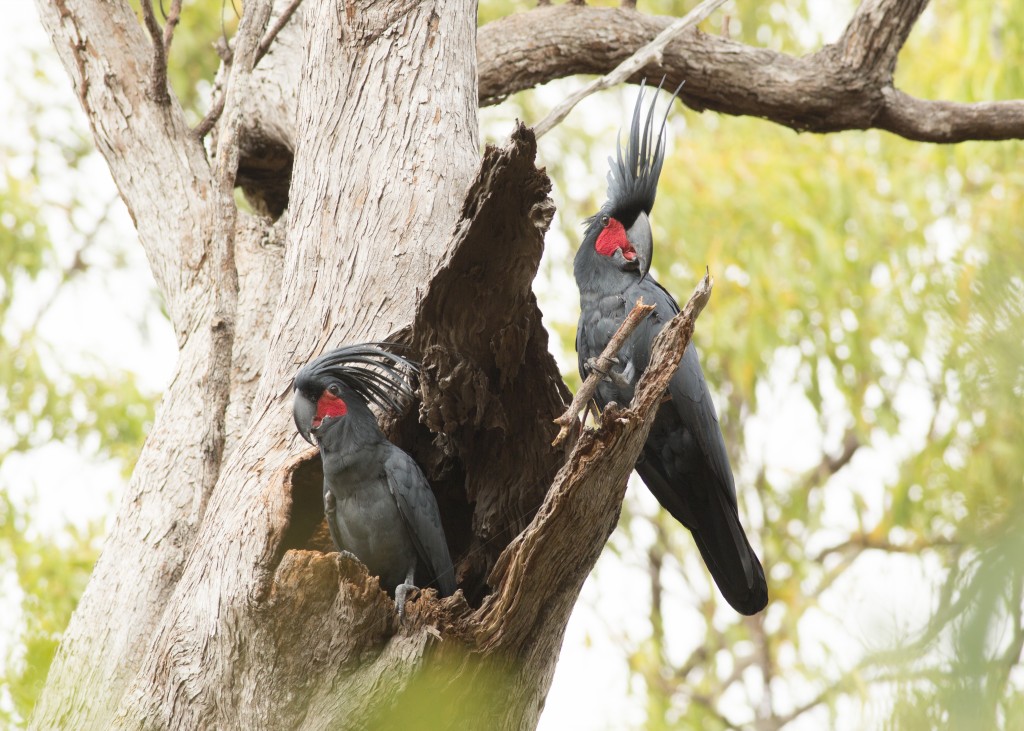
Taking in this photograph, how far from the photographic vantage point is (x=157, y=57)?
3.90 meters

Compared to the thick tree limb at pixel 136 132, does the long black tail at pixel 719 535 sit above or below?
below

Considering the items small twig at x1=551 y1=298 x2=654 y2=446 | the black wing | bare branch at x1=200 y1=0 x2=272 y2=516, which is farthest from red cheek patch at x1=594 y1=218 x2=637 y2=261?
bare branch at x1=200 y1=0 x2=272 y2=516

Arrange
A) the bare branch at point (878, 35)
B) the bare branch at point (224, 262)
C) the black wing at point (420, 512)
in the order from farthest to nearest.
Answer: the bare branch at point (878, 35) → the bare branch at point (224, 262) → the black wing at point (420, 512)

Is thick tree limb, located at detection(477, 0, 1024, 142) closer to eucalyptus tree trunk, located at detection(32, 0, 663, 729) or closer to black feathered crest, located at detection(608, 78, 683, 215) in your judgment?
eucalyptus tree trunk, located at detection(32, 0, 663, 729)

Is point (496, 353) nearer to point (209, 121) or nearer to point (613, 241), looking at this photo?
point (613, 241)

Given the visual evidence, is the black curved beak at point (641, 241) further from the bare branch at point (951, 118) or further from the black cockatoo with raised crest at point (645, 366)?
the bare branch at point (951, 118)

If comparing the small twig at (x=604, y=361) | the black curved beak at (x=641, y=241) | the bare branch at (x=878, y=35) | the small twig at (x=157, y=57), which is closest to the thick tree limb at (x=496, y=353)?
the small twig at (x=604, y=361)

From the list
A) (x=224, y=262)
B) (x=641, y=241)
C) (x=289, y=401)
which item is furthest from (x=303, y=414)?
(x=641, y=241)

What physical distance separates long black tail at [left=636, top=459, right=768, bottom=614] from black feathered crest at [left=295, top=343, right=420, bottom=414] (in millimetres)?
1028

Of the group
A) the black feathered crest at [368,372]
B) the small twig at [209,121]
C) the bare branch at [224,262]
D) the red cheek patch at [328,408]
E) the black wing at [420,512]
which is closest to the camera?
the black feathered crest at [368,372]

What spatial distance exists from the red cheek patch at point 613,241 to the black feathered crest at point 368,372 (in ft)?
2.99

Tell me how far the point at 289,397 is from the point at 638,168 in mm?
1430

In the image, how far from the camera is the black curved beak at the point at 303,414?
9.85ft

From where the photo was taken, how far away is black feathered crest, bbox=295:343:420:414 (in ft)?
9.85
